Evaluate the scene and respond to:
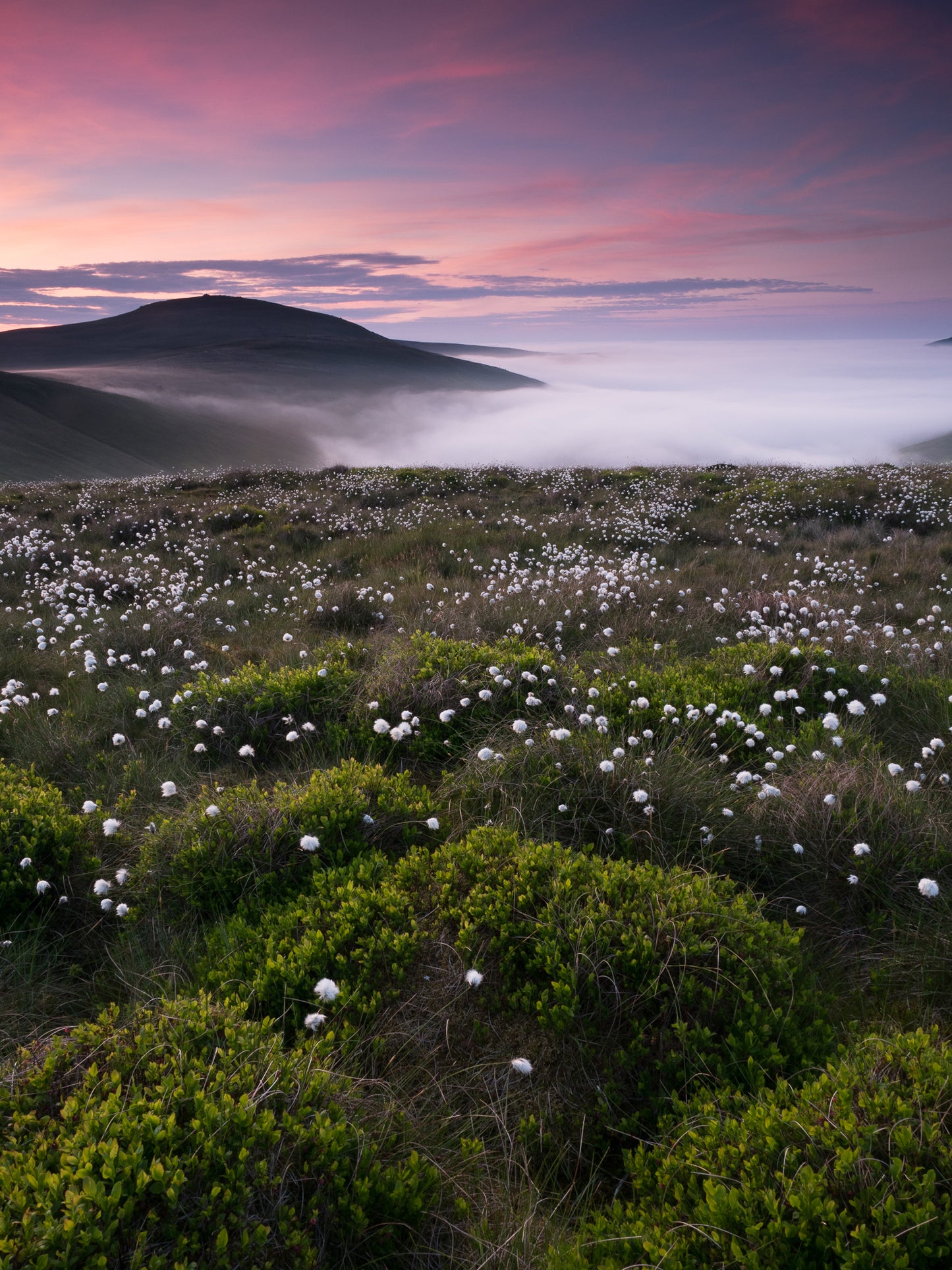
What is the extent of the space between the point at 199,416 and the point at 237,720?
345ft

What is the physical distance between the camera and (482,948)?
329 centimetres

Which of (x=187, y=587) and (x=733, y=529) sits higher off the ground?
(x=733, y=529)

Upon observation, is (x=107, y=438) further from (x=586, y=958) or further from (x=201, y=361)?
(x=586, y=958)

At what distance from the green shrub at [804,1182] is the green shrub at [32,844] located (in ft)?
11.2

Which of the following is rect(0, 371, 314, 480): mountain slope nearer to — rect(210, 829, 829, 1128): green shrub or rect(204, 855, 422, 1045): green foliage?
rect(204, 855, 422, 1045): green foliage

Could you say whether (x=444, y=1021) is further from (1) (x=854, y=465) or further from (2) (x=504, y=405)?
(2) (x=504, y=405)

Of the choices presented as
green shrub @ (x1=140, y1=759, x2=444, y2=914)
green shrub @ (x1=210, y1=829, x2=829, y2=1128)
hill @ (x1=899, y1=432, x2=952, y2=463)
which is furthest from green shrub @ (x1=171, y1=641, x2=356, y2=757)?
hill @ (x1=899, y1=432, x2=952, y2=463)

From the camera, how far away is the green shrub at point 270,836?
3900 millimetres

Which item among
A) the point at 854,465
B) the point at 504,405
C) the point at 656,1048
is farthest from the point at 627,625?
the point at 504,405

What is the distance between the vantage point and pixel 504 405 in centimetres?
17775

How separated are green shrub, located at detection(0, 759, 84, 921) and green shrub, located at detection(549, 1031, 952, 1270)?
11.2 ft

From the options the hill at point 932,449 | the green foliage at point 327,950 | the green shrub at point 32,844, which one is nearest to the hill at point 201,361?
the hill at point 932,449

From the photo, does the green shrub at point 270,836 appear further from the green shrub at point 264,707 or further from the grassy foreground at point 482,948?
the green shrub at point 264,707

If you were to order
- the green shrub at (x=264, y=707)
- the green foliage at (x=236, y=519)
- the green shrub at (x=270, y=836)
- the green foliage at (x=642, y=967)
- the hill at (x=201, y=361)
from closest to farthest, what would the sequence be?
the green foliage at (x=642, y=967)
the green shrub at (x=270, y=836)
the green shrub at (x=264, y=707)
the green foliage at (x=236, y=519)
the hill at (x=201, y=361)
